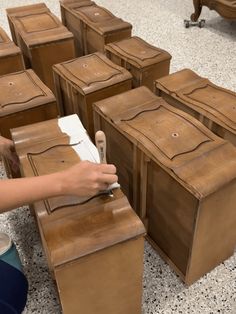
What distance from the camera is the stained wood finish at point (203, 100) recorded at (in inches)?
62.8

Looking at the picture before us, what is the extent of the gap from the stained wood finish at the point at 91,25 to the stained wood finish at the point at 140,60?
192 millimetres

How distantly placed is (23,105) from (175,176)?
915mm

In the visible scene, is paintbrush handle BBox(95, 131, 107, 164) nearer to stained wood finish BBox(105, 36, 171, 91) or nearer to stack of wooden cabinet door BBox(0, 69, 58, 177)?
stack of wooden cabinet door BBox(0, 69, 58, 177)

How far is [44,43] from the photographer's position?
2297mm

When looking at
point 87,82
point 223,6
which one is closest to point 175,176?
point 87,82

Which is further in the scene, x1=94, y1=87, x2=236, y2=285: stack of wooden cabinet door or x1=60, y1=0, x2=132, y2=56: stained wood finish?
x1=60, y1=0, x2=132, y2=56: stained wood finish

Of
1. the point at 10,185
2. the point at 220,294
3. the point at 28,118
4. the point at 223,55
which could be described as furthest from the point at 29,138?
the point at 223,55

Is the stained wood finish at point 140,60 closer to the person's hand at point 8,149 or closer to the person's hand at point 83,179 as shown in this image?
→ the person's hand at point 8,149

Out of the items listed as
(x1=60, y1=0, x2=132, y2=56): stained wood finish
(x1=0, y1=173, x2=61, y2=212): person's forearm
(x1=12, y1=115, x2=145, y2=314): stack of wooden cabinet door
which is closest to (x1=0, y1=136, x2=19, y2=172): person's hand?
(x1=12, y1=115, x2=145, y2=314): stack of wooden cabinet door

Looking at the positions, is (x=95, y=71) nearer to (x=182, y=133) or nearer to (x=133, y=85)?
(x=133, y=85)

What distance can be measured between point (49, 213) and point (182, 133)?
627 mm

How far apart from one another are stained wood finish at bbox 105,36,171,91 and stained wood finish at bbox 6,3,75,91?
0.96ft

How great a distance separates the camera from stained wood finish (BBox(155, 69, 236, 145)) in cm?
160

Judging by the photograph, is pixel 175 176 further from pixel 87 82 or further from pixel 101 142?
pixel 87 82
